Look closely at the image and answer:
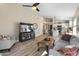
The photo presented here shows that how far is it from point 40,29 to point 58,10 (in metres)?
0.50

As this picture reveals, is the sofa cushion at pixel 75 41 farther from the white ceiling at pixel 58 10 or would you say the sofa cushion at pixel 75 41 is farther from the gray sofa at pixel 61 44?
the white ceiling at pixel 58 10

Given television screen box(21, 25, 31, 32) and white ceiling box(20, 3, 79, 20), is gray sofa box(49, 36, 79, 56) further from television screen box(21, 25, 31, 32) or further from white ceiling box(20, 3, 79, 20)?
television screen box(21, 25, 31, 32)

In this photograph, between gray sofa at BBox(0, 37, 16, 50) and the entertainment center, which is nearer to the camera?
gray sofa at BBox(0, 37, 16, 50)

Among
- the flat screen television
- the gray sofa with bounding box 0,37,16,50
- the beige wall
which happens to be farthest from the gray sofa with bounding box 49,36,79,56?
the gray sofa with bounding box 0,37,16,50

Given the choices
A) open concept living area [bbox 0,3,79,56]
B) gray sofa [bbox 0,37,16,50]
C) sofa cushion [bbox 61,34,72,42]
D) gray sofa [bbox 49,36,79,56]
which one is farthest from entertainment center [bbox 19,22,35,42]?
sofa cushion [bbox 61,34,72,42]

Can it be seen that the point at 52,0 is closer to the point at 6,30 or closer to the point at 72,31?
the point at 72,31

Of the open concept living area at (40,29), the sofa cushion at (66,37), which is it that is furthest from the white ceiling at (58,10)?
the sofa cushion at (66,37)

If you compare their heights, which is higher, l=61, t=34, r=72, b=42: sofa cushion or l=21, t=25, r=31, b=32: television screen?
l=21, t=25, r=31, b=32: television screen

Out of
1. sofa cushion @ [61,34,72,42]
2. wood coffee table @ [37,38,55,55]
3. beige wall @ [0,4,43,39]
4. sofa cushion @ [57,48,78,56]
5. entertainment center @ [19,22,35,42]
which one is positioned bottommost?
sofa cushion @ [57,48,78,56]

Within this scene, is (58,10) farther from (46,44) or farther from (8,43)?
(8,43)

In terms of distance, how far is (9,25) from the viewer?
7.48 ft

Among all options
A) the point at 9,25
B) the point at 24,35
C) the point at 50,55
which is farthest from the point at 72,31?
the point at 9,25

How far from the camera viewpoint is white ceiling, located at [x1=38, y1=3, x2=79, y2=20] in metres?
2.20

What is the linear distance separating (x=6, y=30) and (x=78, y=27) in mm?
1302
